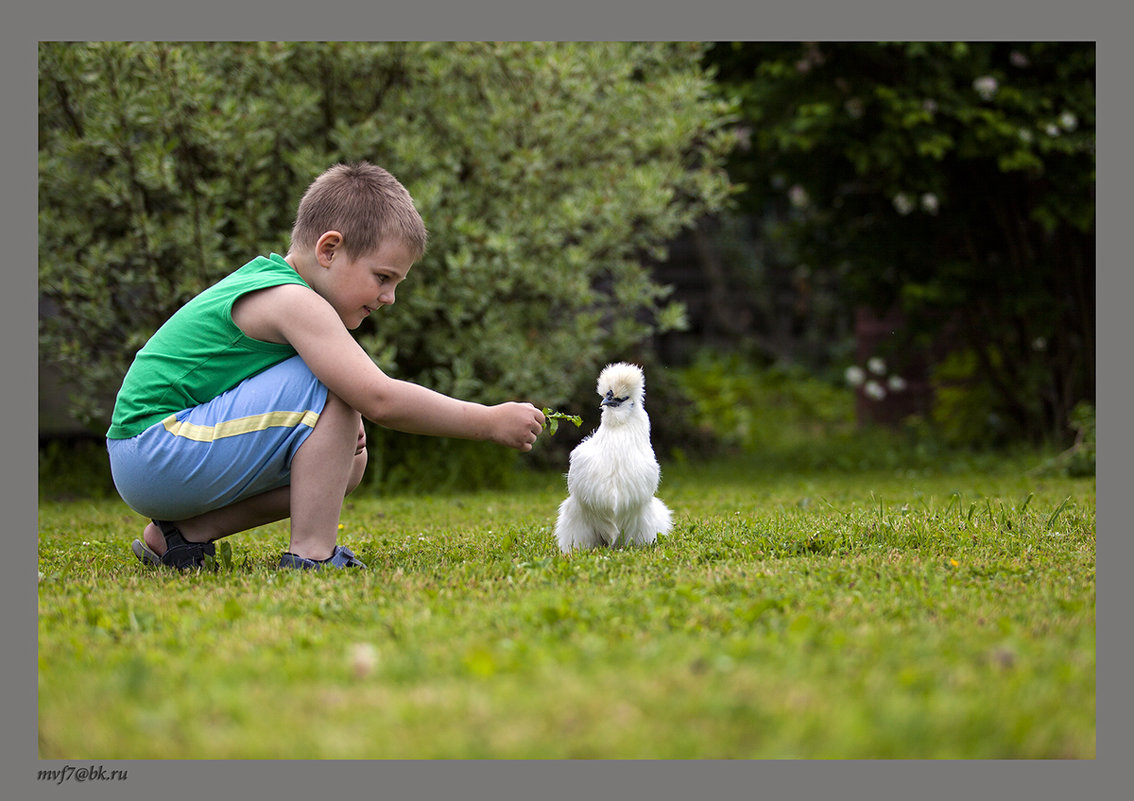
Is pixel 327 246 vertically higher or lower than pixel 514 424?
higher

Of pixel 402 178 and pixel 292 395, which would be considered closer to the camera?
pixel 292 395

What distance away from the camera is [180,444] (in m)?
3.37

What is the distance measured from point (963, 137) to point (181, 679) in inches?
268

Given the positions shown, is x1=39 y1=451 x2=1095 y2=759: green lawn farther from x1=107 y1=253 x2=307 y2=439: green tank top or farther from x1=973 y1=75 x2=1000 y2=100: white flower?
x1=973 y1=75 x2=1000 y2=100: white flower

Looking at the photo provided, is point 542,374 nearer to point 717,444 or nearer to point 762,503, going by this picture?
point 762,503

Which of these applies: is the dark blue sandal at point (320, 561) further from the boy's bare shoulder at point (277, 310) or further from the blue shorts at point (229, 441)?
the boy's bare shoulder at point (277, 310)

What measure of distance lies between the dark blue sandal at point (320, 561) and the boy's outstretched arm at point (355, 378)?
1.59 ft

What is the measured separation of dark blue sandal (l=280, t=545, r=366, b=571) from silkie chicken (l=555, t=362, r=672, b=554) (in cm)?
78

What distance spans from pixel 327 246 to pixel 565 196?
11.6 feet

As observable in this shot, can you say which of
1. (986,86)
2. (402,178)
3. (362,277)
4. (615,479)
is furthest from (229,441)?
(986,86)

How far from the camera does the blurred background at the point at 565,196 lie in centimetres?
638

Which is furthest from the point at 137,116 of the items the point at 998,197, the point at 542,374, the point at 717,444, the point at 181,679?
the point at 998,197

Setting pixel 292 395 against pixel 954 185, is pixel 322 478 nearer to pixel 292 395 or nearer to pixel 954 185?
pixel 292 395

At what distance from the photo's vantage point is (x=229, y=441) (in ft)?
11.0
